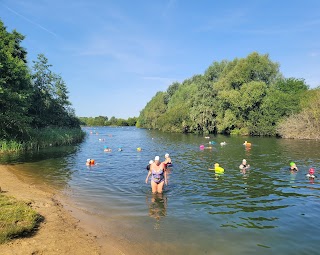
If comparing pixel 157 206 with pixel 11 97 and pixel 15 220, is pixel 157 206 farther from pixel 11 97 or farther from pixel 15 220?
pixel 11 97

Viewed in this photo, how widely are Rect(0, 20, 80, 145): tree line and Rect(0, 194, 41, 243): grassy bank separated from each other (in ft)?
55.7

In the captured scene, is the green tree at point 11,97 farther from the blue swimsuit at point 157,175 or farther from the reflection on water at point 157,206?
the reflection on water at point 157,206

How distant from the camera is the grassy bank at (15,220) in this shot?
841cm

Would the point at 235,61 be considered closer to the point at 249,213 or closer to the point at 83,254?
the point at 249,213

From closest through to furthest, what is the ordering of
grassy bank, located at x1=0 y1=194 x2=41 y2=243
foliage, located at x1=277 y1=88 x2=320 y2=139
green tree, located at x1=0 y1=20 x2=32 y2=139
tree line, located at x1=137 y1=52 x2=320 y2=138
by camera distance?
1. grassy bank, located at x1=0 y1=194 x2=41 y2=243
2. green tree, located at x1=0 y1=20 x2=32 y2=139
3. foliage, located at x1=277 y1=88 x2=320 y2=139
4. tree line, located at x1=137 y1=52 x2=320 y2=138

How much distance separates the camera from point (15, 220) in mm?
9273

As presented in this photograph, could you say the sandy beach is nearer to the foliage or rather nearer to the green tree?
the green tree

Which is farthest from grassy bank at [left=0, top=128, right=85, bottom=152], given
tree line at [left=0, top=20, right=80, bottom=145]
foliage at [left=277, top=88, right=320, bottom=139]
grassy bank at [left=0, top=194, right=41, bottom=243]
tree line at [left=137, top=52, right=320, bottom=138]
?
foliage at [left=277, top=88, right=320, bottom=139]

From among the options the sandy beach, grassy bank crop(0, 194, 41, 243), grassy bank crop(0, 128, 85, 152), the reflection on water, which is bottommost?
the reflection on water

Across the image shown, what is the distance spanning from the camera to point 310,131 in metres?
57.9

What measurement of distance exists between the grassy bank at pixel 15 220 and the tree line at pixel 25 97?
55.7ft

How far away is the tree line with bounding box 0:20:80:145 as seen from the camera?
94.2ft

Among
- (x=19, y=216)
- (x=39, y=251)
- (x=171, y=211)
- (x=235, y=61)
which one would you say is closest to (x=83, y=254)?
(x=39, y=251)

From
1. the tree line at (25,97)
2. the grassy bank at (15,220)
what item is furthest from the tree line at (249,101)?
the grassy bank at (15,220)
